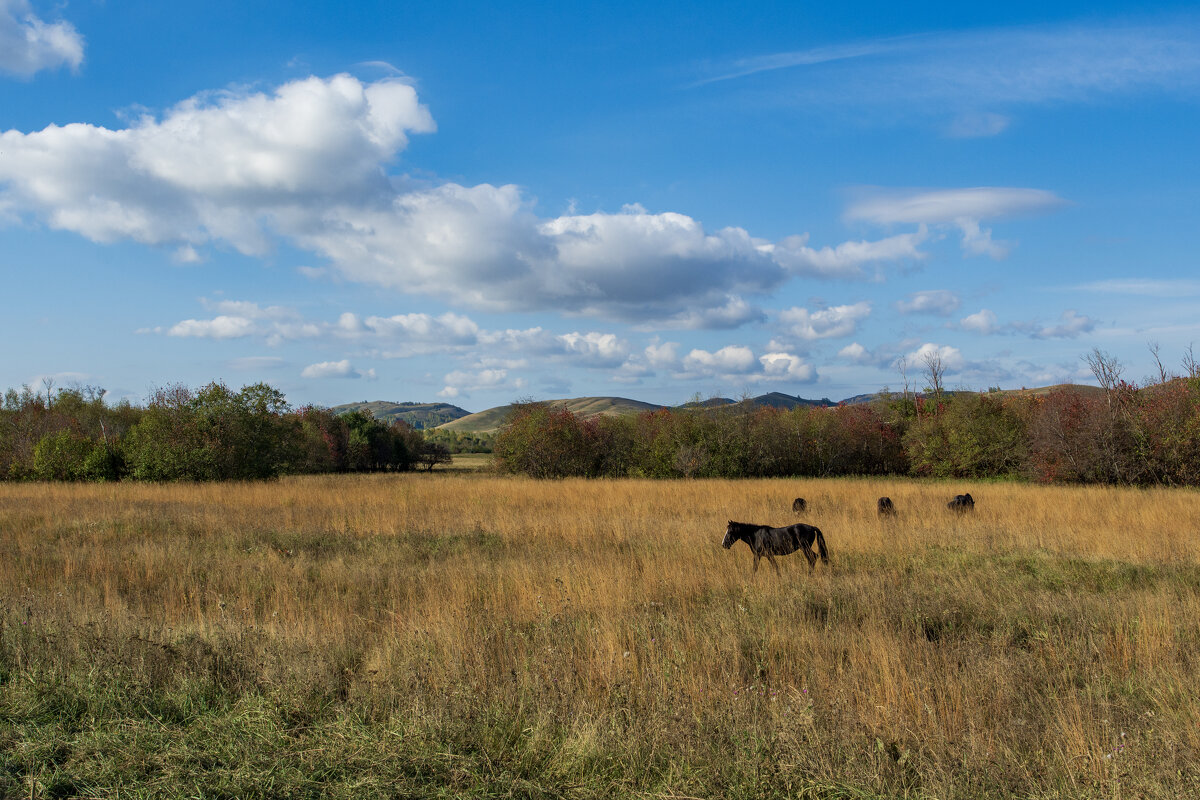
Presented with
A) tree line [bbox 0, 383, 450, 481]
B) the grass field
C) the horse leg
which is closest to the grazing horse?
the grass field

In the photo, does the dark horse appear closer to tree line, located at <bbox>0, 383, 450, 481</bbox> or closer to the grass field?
the grass field

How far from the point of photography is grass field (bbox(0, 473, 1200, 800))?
3842 millimetres

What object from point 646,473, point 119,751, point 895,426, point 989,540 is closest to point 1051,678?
point 119,751

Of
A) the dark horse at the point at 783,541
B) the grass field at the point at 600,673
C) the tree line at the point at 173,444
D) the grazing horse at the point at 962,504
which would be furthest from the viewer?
the tree line at the point at 173,444

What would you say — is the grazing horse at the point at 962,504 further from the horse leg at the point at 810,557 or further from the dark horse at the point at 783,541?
the horse leg at the point at 810,557

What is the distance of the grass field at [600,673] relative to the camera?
3.84 m

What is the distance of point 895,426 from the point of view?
49719 millimetres

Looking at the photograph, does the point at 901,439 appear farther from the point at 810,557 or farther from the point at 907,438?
the point at 810,557

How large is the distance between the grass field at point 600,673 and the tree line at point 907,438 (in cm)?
2281

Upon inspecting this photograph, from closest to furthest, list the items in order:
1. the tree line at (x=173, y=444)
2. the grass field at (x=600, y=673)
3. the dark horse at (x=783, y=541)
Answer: the grass field at (x=600, y=673) < the dark horse at (x=783, y=541) < the tree line at (x=173, y=444)

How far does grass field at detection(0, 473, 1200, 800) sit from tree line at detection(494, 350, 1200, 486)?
22812 millimetres

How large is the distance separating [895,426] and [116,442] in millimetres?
51302

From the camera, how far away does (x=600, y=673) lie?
534 centimetres

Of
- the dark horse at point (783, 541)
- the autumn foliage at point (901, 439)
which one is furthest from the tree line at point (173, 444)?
the dark horse at point (783, 541)
